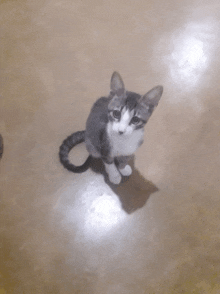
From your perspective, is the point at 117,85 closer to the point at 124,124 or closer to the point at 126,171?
the point at 124,124

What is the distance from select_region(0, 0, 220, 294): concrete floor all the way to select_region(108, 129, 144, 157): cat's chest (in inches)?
14.2

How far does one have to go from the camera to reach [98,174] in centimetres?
145

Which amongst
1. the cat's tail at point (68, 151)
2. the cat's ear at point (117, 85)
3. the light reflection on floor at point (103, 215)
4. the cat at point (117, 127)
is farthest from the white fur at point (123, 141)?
the light reflection on floor at point (103, 215)

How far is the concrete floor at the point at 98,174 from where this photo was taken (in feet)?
4.21

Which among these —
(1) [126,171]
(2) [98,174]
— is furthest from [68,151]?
(1) [126,171]

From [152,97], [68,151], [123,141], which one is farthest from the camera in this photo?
[68,151]

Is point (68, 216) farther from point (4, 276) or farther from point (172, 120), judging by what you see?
point (172, 120)

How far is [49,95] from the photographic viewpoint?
1.65 m

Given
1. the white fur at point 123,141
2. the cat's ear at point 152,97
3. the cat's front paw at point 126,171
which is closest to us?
the cat's ear at point 152,97

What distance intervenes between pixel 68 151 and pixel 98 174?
0.26 m

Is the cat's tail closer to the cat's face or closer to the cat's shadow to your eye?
the cat's shadow

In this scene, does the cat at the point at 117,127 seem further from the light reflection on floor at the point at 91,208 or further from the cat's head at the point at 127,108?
the light reflection on floor at the point at 91,208

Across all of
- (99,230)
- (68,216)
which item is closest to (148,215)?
(99,230)

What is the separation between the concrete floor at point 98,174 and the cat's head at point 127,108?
0.56 metres
